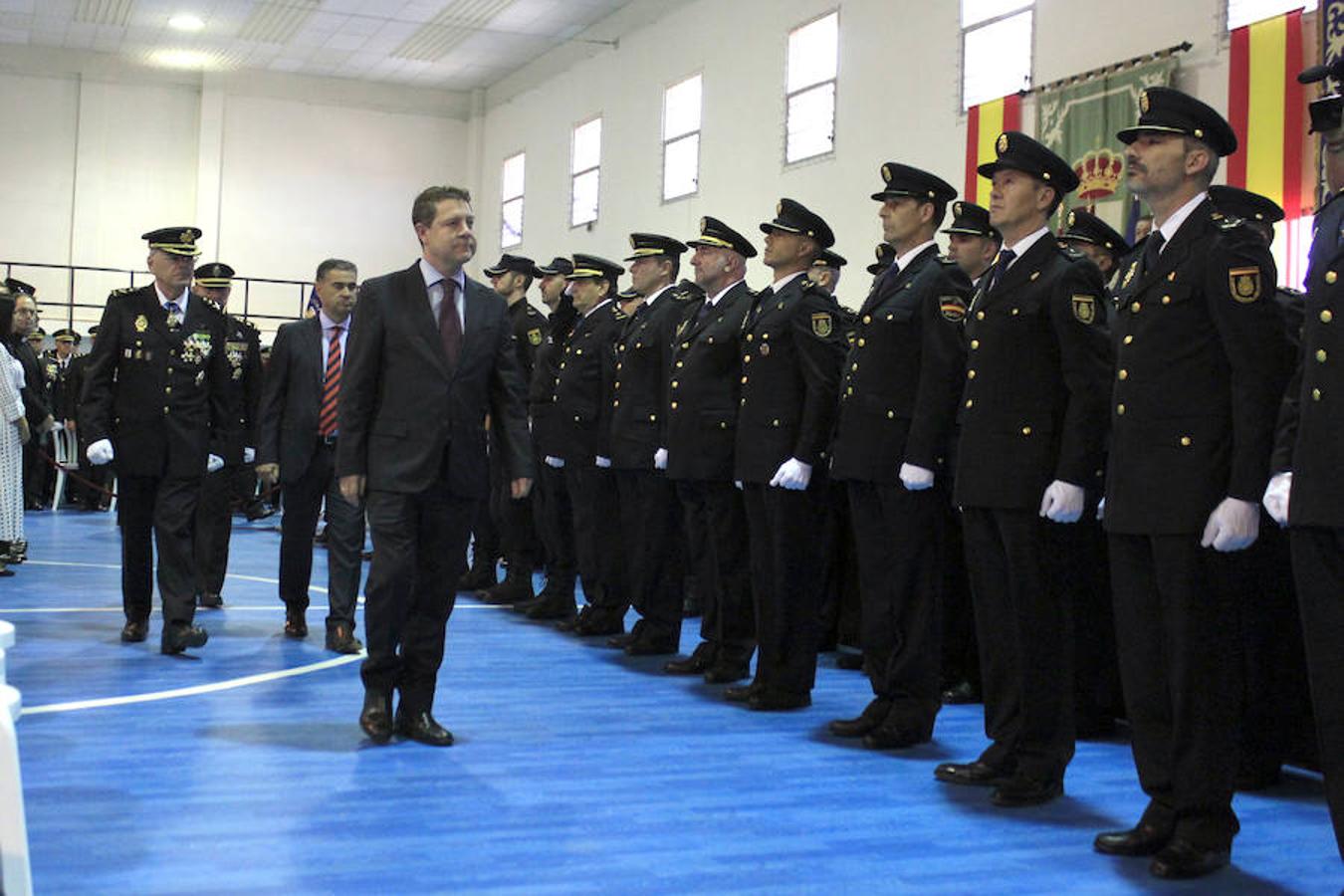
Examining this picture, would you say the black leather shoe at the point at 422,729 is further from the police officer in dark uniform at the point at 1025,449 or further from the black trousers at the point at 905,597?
the police officer in dark uniform at the point at 1025,449

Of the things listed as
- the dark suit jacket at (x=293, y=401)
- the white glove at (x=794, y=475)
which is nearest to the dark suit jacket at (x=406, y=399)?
the white glove at (x=794, y=475)

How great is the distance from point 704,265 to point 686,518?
40.0 inches

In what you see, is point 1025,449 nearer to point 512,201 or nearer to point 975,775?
point 975,775

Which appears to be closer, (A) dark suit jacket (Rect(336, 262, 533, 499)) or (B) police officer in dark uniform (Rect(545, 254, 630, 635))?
(A) dark suit jacket (Rect(336, 262, 533, 499))

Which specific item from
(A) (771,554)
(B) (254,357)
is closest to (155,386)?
(B) (254,357)

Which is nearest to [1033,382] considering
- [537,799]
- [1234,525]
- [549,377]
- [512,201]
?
[1234,525]

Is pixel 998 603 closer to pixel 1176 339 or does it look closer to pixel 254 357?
pixel 1176 339

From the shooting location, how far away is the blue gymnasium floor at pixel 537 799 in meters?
3.15

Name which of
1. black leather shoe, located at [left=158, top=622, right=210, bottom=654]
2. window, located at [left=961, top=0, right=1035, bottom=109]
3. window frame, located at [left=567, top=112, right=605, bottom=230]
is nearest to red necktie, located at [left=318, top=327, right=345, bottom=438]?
black leather shoe, located at [left=158, top=622, right=210, bottom=654]

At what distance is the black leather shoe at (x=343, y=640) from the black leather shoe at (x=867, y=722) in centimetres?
229

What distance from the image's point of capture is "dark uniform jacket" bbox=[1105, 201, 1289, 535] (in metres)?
3.11

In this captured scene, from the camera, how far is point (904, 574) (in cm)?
454

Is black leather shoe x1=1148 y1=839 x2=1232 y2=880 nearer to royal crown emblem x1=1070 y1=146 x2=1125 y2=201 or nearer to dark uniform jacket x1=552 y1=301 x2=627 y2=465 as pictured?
dark uniform jacket x1=552 y1=301 x2=627 y2=465

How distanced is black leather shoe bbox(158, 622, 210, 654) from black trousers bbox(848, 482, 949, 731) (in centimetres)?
280
